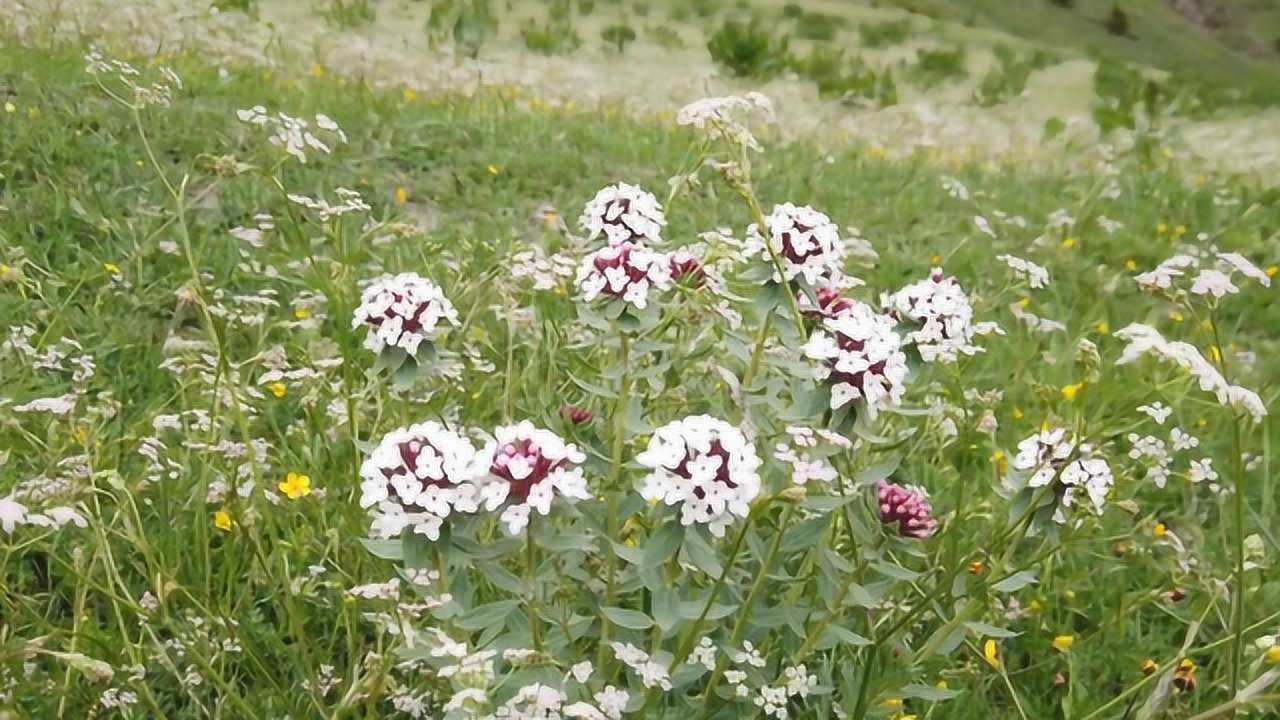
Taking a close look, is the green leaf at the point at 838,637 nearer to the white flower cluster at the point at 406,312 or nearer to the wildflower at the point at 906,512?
the wildflower at the point at 906,512

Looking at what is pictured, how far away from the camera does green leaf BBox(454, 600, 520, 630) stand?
1.71 metres

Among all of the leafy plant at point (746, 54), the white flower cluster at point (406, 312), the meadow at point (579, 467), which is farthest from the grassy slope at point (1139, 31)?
the white flower cluster at point (406, 312)

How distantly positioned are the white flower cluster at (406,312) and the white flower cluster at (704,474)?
483 mm

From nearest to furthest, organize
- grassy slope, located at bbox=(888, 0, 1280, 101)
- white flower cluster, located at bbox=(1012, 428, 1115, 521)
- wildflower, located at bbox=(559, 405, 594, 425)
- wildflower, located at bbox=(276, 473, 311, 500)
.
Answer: white flower cluster, located at bbox=(1012, 428, 1115, 521) < wildflower, located at bbox=(276, 473, 311, 500) < wildflower, located at bbox=(559, 405, 594, 425) < grassy slope, located at bbox=(888, 0, 1280, 101)

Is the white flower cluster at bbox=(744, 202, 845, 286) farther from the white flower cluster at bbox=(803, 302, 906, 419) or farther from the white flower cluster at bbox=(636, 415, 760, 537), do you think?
the white flower cluster at bbox=(636, 415, 760, 537)

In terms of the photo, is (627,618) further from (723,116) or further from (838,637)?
(723,116)

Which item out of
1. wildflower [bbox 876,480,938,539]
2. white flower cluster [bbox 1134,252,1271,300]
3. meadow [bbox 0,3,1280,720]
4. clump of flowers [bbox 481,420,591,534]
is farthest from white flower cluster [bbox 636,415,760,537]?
white flower cluster [bbox 1134,252,1271,300]

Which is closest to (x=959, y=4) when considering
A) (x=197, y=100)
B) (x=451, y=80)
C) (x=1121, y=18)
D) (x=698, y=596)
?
(x=1121, y=18)

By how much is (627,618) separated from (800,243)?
64 cm

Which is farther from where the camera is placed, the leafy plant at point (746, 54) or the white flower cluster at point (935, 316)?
the leafy plant at point (746, 54)

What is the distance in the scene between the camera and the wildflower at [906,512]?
192 cm

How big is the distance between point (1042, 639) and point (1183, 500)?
0.90m

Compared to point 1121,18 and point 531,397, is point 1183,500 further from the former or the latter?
point 1121,18

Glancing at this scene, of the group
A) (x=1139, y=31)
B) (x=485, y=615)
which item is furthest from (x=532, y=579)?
(x=1139, y=31)
